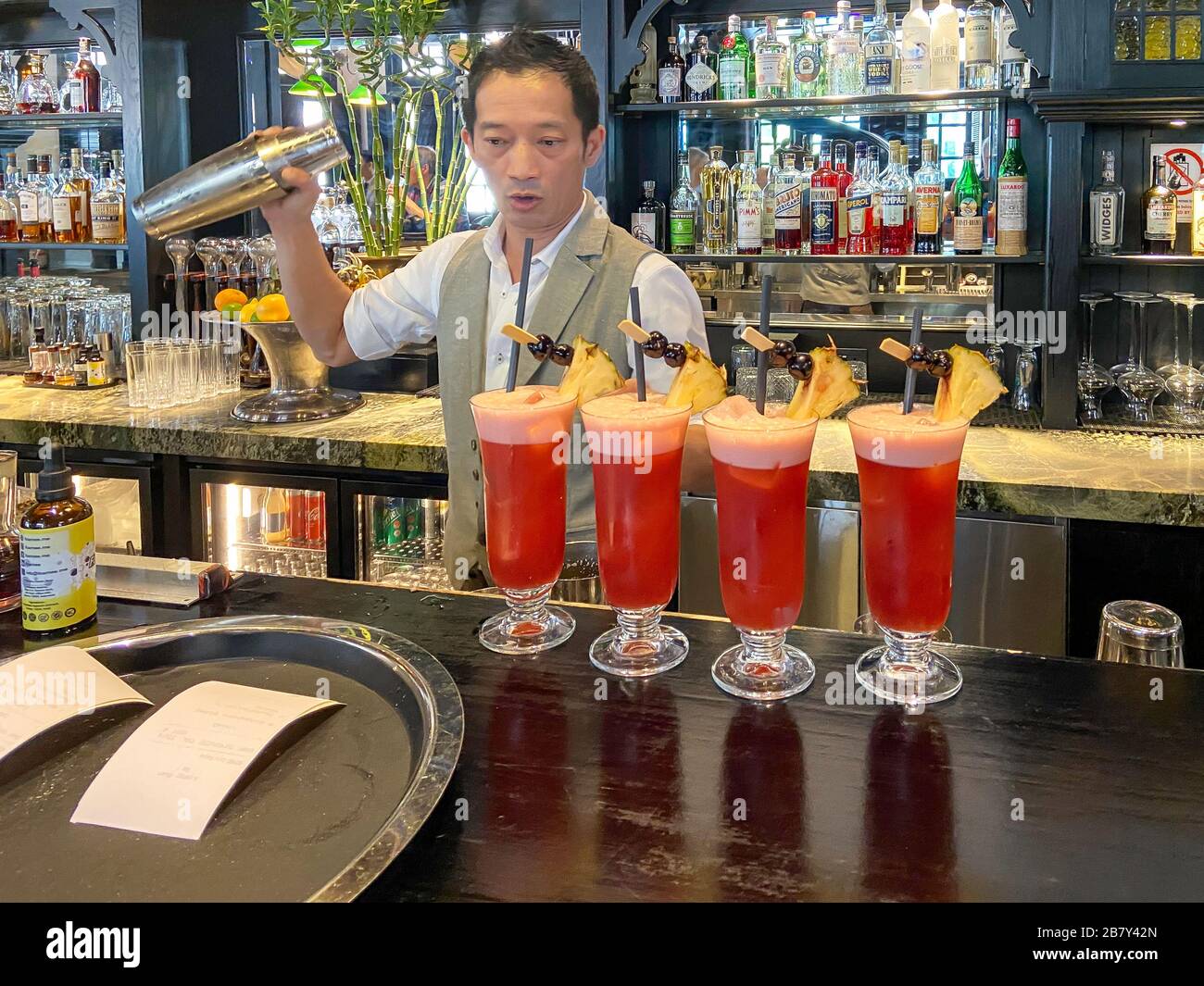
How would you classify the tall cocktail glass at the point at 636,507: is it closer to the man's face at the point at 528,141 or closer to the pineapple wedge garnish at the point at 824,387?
the pineapple wedge garnish at the point at 824,387

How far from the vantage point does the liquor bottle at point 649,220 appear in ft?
10.5

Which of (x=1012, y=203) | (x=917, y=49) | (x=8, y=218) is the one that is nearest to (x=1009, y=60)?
(x=917, y=49)

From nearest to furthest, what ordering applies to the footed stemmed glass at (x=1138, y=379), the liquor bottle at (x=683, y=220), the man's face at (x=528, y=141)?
the man's face at (x=528, y=141) → the footed stemmed glass at (x=1138, y=379) → the liquor bottle at (x=683, y=220)

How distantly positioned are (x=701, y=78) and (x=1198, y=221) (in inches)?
52.7

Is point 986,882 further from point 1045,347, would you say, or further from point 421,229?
point 421,229

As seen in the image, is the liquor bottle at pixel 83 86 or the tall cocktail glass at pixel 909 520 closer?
the tall cocktail glass at pixel 909 520

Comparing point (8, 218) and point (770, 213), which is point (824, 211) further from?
point (8, 218)

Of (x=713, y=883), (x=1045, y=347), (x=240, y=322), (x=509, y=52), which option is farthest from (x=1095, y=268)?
(x=713, y=883)

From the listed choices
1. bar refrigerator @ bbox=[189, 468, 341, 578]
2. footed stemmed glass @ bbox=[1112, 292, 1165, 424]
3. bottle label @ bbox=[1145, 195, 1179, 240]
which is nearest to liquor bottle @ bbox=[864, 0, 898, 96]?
bottle label @ bbox=[1145, 195, 1179, 240]

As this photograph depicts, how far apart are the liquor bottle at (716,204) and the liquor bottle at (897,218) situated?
1.42 feet

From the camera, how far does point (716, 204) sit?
323 cm

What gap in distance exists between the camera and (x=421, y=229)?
3.56 metres

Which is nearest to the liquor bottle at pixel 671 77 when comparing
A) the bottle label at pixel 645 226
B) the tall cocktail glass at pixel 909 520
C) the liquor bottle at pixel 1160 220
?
the bottle label at pixel 645 226

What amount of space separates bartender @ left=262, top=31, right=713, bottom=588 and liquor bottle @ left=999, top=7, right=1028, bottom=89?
55.1 inches
